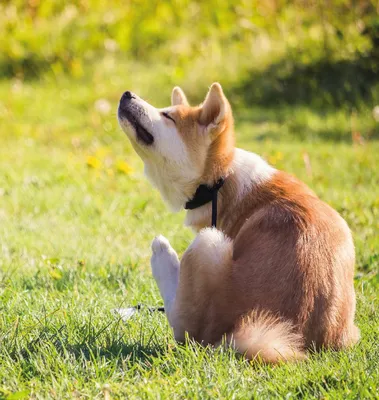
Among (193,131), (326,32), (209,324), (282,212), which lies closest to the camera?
(209,324)

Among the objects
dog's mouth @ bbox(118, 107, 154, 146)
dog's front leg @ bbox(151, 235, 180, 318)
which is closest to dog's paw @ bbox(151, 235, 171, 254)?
dog's front leg @ bbox(151, 235, 180, 318)

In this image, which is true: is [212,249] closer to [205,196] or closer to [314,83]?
[205,196]

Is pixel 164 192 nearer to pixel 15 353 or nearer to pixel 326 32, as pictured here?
pixel 15 353

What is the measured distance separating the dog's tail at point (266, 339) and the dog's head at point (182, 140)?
3.30 feet

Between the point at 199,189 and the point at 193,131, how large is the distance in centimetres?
30

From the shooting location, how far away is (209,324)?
278cm

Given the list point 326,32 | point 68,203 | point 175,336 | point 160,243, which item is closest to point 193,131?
point 160,243

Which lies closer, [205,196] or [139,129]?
[205,196]

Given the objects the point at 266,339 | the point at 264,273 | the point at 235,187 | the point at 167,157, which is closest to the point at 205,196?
the point at 235,187

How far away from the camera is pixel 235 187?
335 cm

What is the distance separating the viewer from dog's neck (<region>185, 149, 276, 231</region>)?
10.9 ft

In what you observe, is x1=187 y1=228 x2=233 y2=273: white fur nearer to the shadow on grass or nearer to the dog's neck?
the dog's neck

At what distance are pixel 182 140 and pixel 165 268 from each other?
0.70 meters

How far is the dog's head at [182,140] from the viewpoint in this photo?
349 centimetres
